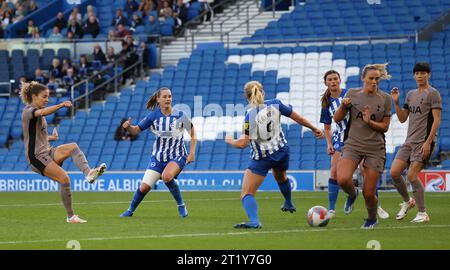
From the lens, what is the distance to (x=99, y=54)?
37.6 meters

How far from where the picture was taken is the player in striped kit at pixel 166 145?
1808 centimetres

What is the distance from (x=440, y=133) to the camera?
3148 centimetres

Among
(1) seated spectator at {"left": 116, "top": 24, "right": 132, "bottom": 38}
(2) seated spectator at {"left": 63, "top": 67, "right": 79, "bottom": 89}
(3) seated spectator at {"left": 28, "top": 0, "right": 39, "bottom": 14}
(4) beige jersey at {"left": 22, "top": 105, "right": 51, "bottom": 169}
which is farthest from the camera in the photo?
(3) seated spectator at {"left": 28, "top": 0, "right": 39, "bottom": 14}

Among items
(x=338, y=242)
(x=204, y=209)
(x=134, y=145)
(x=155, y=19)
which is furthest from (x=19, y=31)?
(x=338, y=242)

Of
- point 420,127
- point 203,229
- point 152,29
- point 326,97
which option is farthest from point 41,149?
point 152,29

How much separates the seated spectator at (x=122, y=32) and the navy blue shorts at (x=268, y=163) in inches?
935

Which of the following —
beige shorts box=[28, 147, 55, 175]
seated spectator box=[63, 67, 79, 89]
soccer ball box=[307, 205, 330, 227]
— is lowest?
seated spectator box=[63, 67, 79, 89]

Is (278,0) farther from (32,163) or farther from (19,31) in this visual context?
(32,163)

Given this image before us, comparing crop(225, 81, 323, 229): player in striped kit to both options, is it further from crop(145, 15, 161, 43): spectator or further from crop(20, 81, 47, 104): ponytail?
crop(145, 15, 161, 43): spectator

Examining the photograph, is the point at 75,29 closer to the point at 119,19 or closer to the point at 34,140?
the point at 119,19

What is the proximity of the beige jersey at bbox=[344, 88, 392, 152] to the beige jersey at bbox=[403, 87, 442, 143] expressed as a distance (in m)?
1.93

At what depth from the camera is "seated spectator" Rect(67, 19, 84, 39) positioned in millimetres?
39594

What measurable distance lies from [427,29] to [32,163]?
22.1m

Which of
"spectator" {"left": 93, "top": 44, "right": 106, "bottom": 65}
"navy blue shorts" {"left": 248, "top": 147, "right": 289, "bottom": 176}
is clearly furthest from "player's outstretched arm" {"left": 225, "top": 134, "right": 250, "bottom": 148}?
"spectator" {"left": 93, "top": 44, "right": 106, "bottom": 65}
